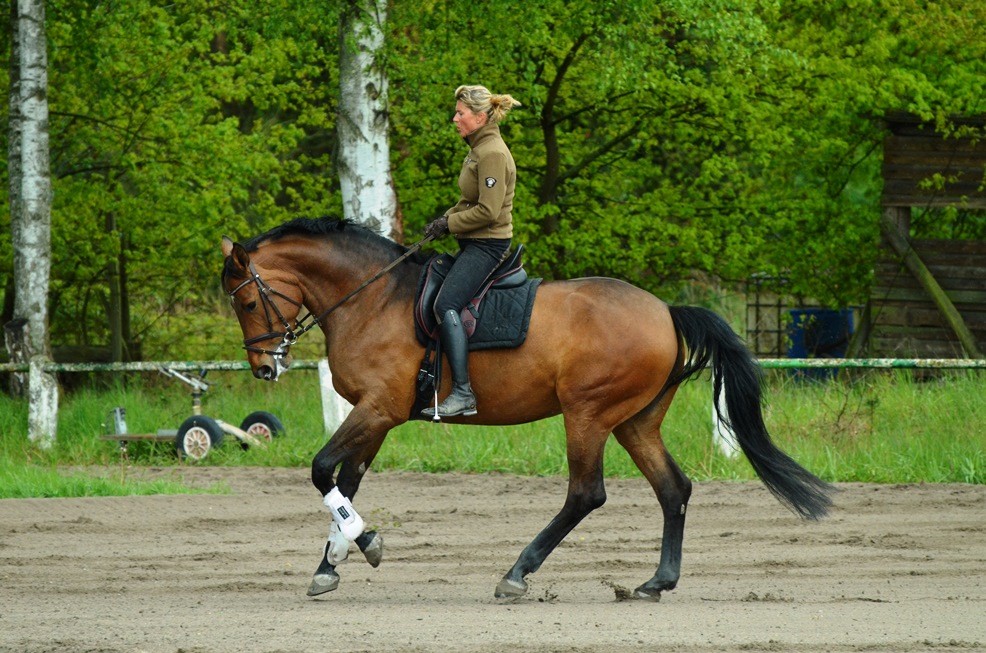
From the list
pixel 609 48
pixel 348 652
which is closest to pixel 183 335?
pixel 609 48

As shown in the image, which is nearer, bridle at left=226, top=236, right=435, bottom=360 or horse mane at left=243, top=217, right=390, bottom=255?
bridle at left=226, top=236, right=435, bottom=360

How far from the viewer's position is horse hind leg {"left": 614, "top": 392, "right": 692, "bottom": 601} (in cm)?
748

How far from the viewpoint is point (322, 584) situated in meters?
7.42

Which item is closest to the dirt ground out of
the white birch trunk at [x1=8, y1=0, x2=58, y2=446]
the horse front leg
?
the horse front leg

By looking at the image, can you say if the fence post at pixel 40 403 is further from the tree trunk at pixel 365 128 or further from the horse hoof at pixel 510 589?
the horse hoof at pixel 510 589

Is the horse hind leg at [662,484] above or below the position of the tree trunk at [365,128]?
below

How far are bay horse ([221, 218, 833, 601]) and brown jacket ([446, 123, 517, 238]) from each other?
18.7 inches

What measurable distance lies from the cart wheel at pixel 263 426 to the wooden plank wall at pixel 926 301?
28.3 ft

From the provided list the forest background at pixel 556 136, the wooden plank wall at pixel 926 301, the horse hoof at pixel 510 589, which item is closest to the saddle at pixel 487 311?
the horse hoof at pixel 510 589

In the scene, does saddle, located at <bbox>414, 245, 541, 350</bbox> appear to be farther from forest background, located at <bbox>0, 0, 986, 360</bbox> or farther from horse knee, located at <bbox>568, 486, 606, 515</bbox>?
forest background, located at <bbox>0, 0, 986, 360</bbox>

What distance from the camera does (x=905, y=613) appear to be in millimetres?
6758

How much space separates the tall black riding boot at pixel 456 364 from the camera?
24.7 ft

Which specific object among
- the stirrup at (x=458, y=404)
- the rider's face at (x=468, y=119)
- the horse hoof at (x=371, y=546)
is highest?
the rider's face at (x=468, y=119)

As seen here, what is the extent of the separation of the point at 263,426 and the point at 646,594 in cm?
759
